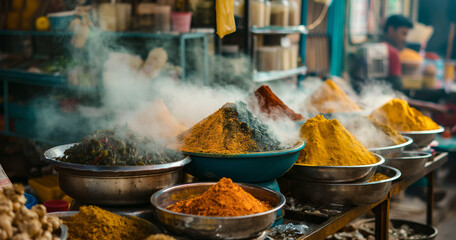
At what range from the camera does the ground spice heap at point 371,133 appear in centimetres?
207

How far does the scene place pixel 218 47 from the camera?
3434mm

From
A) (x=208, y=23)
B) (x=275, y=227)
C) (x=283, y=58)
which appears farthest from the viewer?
(x=283, y=58)

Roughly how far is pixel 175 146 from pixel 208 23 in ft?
6.55

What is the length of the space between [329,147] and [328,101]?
0.76 m

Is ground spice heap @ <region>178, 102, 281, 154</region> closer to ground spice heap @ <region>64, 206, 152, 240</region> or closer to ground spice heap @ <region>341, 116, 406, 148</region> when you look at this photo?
ground spice heap @ <region>64, 206, 152, 240</region>

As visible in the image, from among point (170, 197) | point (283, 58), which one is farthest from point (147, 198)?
point (283, 58)

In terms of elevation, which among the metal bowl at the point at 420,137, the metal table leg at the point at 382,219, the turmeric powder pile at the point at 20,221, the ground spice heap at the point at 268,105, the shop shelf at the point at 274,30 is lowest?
the metal table leg at the point at 382,219

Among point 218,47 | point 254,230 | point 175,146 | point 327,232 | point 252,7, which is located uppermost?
point 252,7

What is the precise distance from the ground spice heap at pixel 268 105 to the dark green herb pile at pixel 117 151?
20.5 inches

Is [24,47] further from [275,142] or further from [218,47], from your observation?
[275,142]

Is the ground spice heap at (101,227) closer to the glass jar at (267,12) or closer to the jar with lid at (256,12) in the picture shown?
the jar with lid at (256,12)

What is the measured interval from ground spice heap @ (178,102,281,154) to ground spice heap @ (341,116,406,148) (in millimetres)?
680

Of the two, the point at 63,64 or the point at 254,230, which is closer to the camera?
the point at 254,230

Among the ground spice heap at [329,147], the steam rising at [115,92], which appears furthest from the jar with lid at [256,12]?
the ground spice heap at [329,147]
